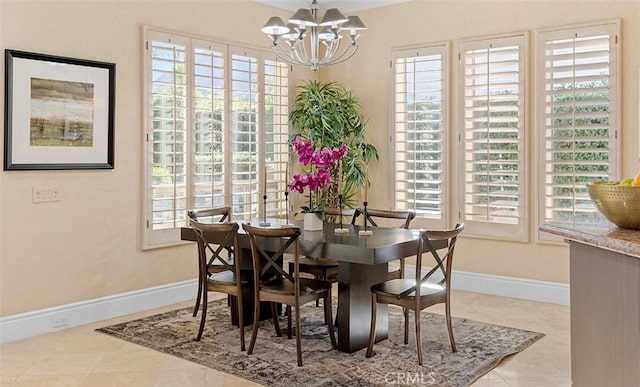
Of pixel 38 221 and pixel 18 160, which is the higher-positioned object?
pixel 18 160

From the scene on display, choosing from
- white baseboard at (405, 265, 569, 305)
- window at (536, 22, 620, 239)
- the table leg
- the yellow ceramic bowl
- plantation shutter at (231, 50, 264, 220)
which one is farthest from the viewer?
plantation shutter at (231, 50, 264, 220)

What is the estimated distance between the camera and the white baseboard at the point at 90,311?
436 cm

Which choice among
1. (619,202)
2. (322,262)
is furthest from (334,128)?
(619,202)

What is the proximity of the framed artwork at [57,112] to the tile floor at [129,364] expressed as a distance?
51.6 inches

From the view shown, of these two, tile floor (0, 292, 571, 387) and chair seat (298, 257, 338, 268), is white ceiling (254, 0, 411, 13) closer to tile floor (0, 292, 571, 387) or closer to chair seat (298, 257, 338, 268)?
chair seat (298, 257, 338, 268)

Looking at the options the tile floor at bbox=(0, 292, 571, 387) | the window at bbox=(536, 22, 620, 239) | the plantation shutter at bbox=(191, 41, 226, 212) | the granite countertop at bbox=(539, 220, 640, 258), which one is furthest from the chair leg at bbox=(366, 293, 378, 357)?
the plantation shutter at bbox=(191, 41, 226, 212)

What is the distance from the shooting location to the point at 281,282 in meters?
4.06

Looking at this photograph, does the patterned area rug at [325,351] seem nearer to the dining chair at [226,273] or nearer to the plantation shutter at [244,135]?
the dining chair at [226,273]

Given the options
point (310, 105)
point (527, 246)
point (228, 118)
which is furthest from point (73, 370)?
point (527, 246)

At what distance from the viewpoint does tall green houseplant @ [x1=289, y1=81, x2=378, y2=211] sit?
6180 mm

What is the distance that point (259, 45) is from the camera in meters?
6.16

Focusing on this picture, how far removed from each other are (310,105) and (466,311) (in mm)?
2636

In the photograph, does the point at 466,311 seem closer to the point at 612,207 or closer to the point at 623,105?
the point at 623,105

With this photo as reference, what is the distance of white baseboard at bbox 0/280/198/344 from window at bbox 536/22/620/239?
3412mm
